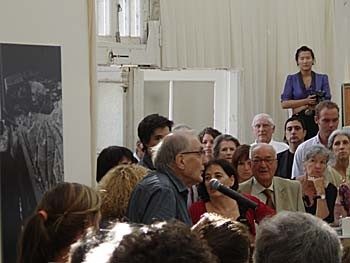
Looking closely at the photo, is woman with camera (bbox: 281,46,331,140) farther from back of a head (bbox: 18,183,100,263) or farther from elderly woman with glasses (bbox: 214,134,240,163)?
back of a head (bbox: 18,183,100,263)

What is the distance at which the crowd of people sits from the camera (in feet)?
4.94

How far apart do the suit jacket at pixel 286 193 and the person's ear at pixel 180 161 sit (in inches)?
34.5

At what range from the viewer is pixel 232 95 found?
6375 millimetres

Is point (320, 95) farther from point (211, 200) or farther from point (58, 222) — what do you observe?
point (58, 222)

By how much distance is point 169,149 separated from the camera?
357 cm

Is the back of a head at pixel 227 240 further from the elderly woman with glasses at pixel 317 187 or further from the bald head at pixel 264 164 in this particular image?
the elderly woman with glasses at pixel 317 187

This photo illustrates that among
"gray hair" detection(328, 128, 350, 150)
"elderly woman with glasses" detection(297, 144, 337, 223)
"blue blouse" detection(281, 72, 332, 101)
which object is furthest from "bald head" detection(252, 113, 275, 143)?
"elderly woman with glasses" detection(297, 144, 337, 223)

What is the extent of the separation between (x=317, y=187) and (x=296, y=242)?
8.64ft

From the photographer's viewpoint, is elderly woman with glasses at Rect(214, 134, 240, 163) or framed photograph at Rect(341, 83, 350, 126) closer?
elderly woman with glasses at Rect(214, 134, 240, 163)

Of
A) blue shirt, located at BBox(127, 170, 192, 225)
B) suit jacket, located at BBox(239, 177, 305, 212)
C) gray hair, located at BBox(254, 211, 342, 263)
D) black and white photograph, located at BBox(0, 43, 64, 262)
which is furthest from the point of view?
suit jacket, located at BBox(239, 177, 305, 212)

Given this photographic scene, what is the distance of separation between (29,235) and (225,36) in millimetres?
3879

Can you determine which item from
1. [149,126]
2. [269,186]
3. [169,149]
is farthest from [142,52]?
[169,149]

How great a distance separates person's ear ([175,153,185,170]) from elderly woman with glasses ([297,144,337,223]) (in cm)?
124

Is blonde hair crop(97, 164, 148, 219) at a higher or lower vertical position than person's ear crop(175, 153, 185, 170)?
lower
